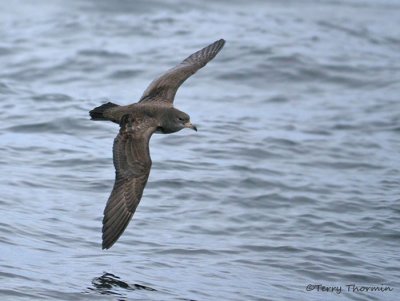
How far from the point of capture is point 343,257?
33.7 feet

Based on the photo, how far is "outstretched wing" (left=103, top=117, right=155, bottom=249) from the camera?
9266 mm

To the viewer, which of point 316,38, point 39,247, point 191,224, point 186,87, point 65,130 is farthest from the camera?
point 316,38

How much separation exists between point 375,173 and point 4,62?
710 centimetres

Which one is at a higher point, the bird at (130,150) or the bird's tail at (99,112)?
the bird's tail at (99,112)

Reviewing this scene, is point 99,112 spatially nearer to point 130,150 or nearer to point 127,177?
point 130,150

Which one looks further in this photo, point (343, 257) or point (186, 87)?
point (186, 87)

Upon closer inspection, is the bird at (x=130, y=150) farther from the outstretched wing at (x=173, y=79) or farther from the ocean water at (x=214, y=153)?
the ocean water at (x=214, y=153)

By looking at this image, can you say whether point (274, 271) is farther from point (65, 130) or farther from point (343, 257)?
point (65, 130)

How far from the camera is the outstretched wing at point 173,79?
11.0 m

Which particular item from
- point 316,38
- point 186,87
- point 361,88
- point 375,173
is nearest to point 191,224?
point 375,173

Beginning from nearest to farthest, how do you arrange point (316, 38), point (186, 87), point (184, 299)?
point (184, 299)
point (186, 87)
point (316, 38)

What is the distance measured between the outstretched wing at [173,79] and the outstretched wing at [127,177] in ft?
3.67

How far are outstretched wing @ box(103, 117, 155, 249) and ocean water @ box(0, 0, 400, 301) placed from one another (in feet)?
1.37

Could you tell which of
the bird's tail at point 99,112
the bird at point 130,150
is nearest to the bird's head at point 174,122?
the bird at point 130,150
